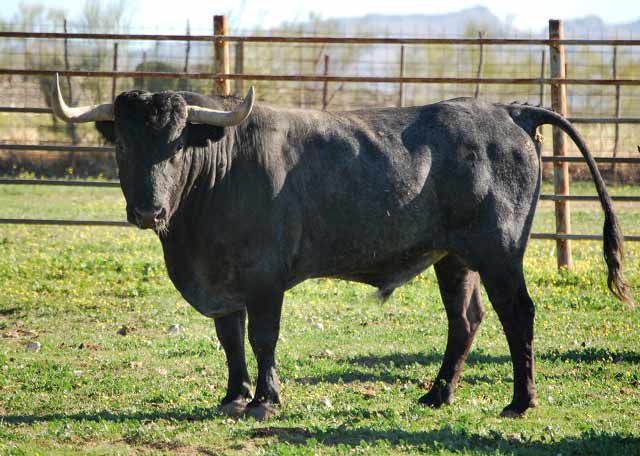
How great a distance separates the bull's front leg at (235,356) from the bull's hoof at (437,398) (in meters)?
1.30

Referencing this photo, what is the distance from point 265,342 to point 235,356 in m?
0.46

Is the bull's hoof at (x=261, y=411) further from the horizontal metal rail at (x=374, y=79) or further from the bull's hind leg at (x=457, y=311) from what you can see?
the horizontal metal rail at (x=374, y=79)

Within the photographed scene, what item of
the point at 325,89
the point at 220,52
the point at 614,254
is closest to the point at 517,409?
the point at 614,254

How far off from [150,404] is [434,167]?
8.93 feet

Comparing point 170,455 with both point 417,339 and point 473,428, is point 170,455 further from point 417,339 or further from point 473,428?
point 417,339

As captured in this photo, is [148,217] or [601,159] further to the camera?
[601,159]

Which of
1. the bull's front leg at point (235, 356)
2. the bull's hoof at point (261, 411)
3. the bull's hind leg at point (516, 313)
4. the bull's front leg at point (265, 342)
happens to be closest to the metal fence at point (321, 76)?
the bull's front leg at point (235, 356)

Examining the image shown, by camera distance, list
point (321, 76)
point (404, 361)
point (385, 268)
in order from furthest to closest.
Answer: point (321, 76)
point (404, 361)
point (385, 268)

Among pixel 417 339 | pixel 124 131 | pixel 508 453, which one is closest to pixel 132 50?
pixel 417 339

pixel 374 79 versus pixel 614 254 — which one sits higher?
pixel 374 79

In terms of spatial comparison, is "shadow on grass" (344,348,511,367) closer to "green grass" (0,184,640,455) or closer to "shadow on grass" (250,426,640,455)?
"green grass" (0,184,640,455)

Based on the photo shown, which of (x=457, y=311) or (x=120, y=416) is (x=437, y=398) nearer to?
(x=457, y=311)

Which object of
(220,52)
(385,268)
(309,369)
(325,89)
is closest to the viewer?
(385,268)

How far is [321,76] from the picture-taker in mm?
11930
